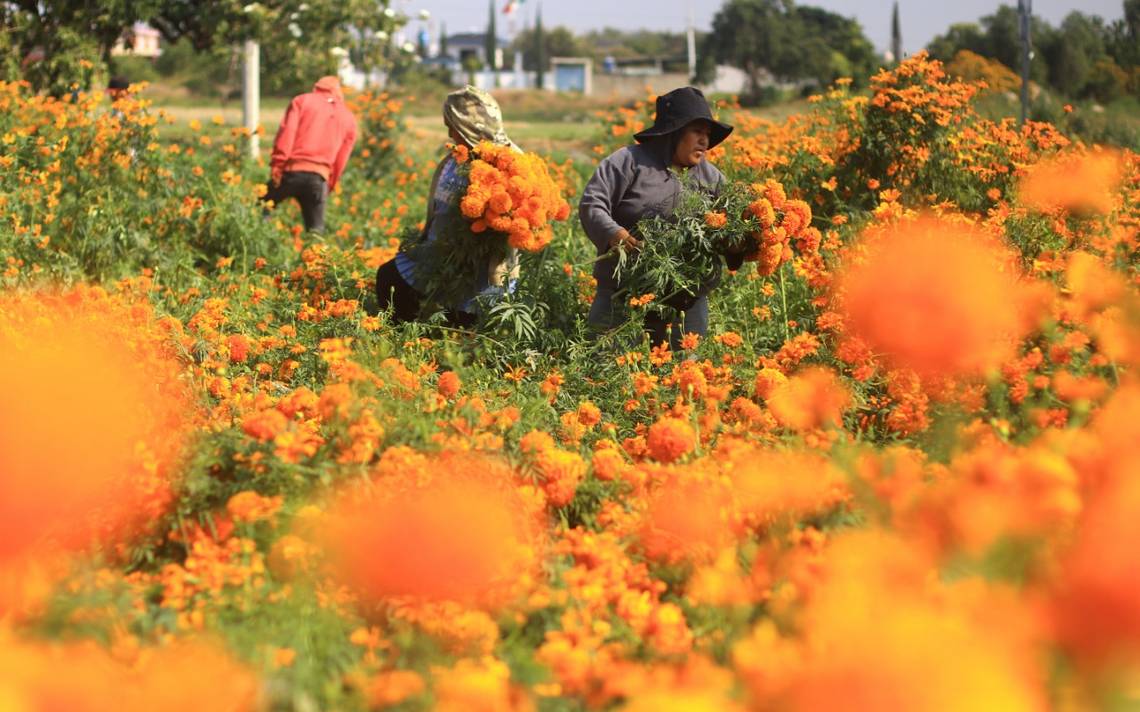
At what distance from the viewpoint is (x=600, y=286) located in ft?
17.5

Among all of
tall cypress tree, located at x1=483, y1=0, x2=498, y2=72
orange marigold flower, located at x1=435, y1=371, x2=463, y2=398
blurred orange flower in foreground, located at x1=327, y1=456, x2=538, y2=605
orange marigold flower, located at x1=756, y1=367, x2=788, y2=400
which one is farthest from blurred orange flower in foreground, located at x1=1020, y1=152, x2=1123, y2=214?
tall cypress tree, located at x1=483, y1=0, x2=498, y2=72

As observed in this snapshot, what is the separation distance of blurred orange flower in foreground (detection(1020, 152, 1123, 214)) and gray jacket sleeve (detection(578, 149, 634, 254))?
196cm

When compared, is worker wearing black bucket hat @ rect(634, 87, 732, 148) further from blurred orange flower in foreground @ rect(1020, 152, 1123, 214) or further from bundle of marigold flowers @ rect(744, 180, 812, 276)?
blurred orange flower in foreground @ rect(1020, 152, 1123, 214)

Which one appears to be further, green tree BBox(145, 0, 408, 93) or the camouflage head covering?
green tree BBox(145, 0, 408, 93)

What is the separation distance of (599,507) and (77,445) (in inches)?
51.5

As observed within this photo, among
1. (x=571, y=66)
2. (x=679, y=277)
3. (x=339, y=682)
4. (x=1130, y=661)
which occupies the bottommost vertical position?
(x=339, y=682)

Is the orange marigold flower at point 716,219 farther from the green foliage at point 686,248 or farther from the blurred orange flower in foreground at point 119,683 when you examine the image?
the blurred orange flower in foreground at point 119,683

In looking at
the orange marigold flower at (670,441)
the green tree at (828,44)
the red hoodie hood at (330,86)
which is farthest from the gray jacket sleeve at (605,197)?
the green tree at (828,44)

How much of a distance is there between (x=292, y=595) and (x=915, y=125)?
6032mm

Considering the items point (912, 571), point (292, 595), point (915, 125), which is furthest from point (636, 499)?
point (915, 125)

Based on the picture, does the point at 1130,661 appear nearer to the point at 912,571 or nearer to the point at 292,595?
the point at 912,571

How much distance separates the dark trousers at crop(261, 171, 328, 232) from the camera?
8.66m

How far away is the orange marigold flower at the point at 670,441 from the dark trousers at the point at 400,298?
234cm

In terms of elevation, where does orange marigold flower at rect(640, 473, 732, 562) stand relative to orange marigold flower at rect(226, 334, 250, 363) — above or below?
below
